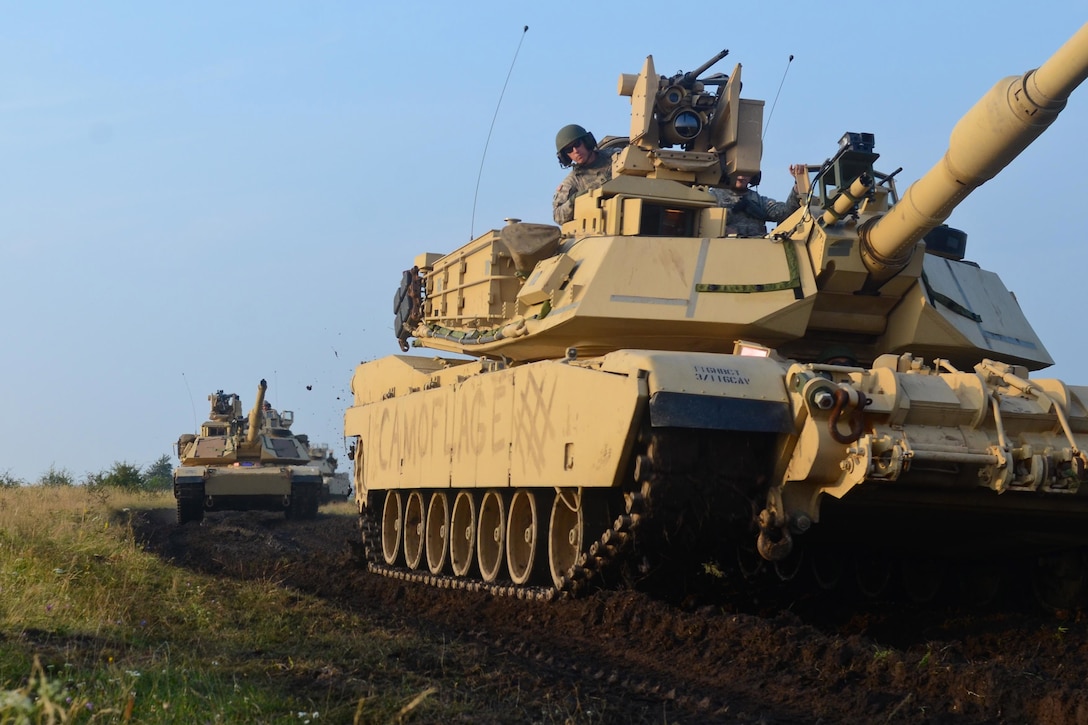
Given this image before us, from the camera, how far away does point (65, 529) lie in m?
14.6

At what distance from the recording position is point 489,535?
12.3 m

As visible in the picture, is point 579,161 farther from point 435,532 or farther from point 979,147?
point 979,147

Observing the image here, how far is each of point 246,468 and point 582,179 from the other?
15548 millimetres

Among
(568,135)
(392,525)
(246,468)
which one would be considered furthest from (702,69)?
(246,468)

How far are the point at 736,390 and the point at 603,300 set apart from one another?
79.2 inches

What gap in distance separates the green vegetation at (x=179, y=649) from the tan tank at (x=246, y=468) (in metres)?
12.7

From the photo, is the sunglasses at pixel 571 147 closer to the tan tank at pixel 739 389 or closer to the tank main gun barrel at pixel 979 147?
the tan tank at pixel 739 389

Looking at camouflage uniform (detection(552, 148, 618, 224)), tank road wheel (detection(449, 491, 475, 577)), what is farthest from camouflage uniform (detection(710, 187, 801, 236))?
tank road wheel (detection(449, 491, 475, 577))

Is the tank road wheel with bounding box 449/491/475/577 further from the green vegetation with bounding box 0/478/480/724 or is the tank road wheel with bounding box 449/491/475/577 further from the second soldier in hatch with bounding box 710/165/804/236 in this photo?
the second soldier in hatch with bounding box 710/165/804/236

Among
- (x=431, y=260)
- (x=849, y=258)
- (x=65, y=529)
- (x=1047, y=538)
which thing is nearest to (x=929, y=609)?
(x=1047, y=538)

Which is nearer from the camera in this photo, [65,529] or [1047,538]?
Result: [1047,538]

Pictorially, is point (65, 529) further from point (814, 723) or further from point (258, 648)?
point (814, 723)

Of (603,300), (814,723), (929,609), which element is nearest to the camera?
(814,723)

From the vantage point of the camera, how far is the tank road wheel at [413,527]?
47.1 feet
